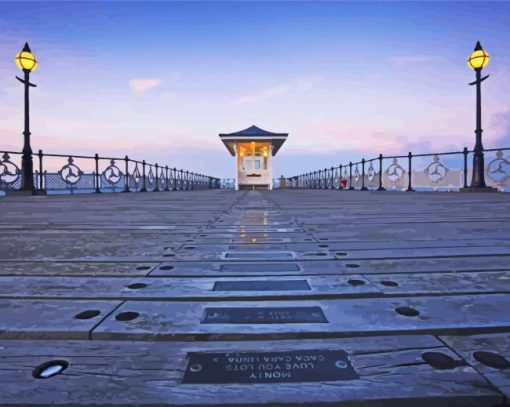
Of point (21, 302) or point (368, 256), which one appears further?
point (368, 256)

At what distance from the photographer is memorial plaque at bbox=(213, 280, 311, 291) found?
1.36 metres

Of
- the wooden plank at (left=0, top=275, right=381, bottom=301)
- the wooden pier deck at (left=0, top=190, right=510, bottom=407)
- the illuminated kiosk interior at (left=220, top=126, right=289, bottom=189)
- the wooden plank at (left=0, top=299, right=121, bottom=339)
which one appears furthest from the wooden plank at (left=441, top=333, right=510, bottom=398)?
the illuminated kiosk interior at (left=220, top=126, right=289, bottom=189)

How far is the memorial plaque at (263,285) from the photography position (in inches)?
53.6

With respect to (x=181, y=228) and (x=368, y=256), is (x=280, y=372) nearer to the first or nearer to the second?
(x=368, y=256)

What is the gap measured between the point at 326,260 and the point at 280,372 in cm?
113

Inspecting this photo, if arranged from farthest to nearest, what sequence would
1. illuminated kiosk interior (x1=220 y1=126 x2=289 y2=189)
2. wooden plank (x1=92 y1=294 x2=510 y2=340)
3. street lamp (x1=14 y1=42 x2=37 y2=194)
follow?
1. illuminated kiosk interior (x1=220 y1=126 x2=289 y2=189)
2. street lamp (x1=14 y1=42 x2=37 y2=194)
3. wooden plank (x1=92 y1=294 x2=510 y2=340)

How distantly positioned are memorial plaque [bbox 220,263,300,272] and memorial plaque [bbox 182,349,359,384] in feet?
2.66

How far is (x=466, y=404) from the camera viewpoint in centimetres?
67

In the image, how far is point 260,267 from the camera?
1718mm

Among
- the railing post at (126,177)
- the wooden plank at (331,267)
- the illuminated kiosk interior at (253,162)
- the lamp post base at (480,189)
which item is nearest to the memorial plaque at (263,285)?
the wooden plank at (331,267)

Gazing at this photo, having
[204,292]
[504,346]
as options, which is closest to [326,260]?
[204,292]

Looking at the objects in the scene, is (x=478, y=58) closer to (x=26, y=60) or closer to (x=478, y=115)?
(x=478, y=115)

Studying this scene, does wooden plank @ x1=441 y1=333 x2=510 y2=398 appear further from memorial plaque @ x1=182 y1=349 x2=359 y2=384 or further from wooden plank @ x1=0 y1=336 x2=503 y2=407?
memorial plaque @ x1=182 y1=349 x2=359 y2=384

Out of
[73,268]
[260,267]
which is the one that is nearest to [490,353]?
[260,267]
